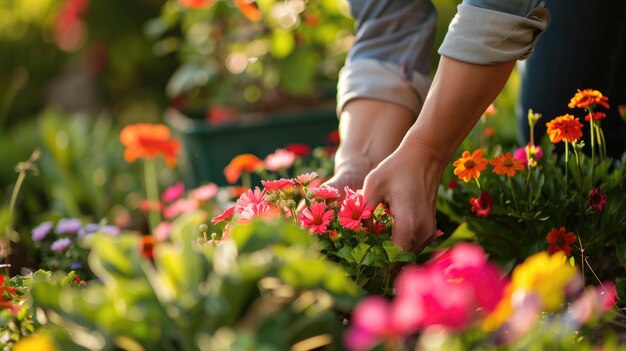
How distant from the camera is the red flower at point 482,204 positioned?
5.02 feet

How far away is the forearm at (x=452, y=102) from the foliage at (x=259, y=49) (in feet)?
5.12

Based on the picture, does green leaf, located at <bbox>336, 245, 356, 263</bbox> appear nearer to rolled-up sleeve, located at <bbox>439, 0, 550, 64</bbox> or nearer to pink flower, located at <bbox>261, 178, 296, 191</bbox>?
pink flower, located at <bbox>261, 178, 296, 191</bbox>

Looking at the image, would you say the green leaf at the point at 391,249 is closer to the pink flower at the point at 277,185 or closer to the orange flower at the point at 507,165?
the pink flower at the point at 277,185

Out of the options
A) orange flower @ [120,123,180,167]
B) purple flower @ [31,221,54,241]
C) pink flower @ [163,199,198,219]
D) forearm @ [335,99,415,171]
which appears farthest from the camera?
orange flower @ [120,123,180,167]

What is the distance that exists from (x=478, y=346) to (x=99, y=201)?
6.43 feet

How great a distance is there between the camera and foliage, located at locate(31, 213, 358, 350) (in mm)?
889

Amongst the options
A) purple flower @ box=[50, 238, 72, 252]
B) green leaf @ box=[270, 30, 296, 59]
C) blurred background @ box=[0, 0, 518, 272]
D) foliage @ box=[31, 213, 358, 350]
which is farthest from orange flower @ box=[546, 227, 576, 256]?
green leaf @ box=[270, 30, 296, 59]

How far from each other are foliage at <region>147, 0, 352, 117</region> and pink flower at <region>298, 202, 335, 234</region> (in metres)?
1.62

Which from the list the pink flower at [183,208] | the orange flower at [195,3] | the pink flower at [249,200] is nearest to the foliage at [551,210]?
the pink flower at [249,200]

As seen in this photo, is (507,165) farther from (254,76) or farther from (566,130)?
(254,76)

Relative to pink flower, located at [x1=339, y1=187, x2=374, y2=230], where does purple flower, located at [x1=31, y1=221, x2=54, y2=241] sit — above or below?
below

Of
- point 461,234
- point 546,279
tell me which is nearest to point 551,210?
point 461,234

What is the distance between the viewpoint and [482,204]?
1544 millimetres

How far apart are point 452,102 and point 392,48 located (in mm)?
436
